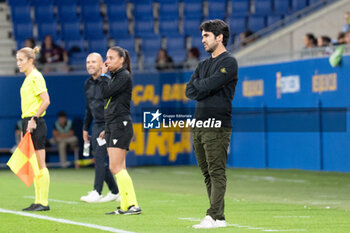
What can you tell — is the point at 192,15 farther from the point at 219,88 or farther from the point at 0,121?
the point at 219,88

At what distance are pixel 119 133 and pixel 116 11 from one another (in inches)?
736

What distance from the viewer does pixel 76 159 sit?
25.1 m

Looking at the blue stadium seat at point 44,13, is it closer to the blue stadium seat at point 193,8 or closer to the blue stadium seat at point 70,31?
the blue stadium seat at point 70,31

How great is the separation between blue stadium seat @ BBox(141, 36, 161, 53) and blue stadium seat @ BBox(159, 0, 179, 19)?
3.72ft

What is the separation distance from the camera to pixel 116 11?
2873 centimetres

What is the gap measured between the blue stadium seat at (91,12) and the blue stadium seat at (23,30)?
71.5 inches

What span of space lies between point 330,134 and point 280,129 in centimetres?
211

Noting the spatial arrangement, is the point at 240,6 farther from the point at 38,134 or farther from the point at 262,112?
the point at 38,134

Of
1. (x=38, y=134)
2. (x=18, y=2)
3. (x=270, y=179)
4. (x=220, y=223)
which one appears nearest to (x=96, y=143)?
(x=38, y=134)

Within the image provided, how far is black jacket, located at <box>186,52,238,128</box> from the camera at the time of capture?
864 cm

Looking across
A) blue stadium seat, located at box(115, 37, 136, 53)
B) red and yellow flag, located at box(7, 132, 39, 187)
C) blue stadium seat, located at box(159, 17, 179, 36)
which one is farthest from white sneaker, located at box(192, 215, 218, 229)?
blue stadium seat, located at box(159, 17, 179, 36)

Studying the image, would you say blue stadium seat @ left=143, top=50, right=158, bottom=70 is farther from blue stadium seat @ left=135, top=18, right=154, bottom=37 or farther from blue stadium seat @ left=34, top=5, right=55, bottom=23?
blue stadium seat @ left=34, top=5, right=55, bottom=23

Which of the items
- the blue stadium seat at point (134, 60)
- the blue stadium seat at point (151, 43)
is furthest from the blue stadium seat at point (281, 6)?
the blue stadium seat at point (134, 60)

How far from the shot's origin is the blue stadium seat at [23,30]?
27.8 meters
